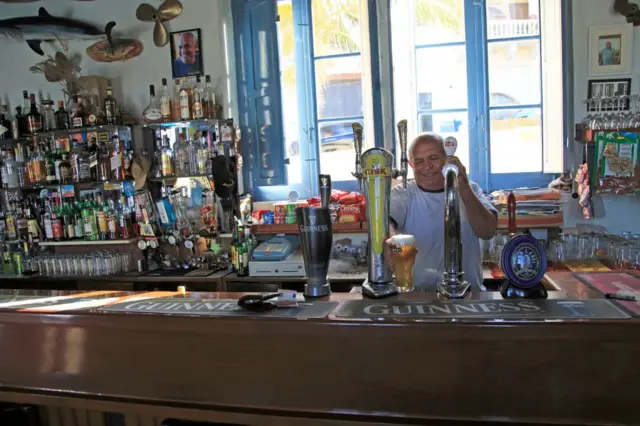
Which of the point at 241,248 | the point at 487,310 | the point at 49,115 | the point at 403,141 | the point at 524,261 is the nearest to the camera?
the point at 487,310

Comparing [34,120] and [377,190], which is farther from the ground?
[34,120]

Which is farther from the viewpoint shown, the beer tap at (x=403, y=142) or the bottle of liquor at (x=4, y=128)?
the bottle of liquor at (x=4, y=128)

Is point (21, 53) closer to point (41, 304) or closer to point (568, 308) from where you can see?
point (41, 304)

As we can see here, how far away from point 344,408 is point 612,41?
328 cm

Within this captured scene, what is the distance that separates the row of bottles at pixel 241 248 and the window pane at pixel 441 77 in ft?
5.24

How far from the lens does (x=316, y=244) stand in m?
1.71

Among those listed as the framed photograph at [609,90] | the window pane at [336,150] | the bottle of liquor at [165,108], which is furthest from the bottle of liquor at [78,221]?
the framed photograph at [609,90]

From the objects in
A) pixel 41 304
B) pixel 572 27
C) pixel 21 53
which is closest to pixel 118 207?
pixel 21 53

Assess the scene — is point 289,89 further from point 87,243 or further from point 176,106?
point 87,243

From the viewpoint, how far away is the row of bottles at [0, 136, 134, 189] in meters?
4.20

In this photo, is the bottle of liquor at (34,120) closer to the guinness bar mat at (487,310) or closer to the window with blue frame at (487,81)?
the window with blue frame at (487,81)

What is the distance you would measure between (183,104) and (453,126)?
2016 mm

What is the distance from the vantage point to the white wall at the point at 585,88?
3.55 meters

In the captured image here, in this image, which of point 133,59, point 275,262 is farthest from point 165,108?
point 275,262
